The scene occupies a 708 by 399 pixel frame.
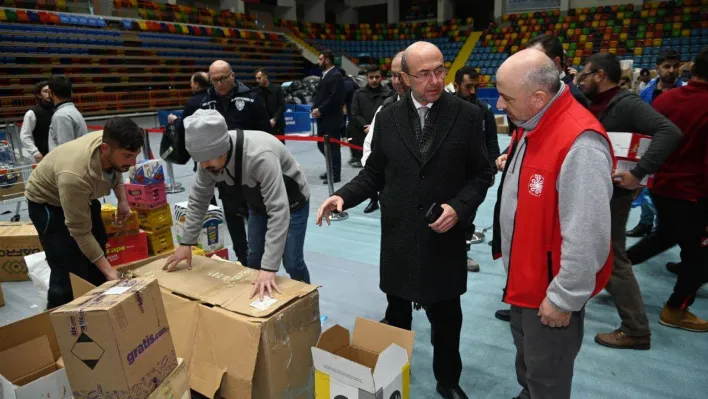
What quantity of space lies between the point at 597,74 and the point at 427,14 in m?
21.7

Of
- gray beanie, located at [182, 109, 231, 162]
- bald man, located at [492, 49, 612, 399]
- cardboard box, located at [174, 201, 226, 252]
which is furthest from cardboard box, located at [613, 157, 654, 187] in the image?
cardboard box, located at [174, 201, 226, 252]

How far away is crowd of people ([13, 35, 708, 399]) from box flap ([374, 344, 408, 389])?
33 cm

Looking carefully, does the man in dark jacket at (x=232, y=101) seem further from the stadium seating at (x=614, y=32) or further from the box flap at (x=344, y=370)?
the stadium seating at (x=614, y=32)

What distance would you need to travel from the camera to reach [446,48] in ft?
66.4

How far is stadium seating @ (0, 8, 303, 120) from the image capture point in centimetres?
1164

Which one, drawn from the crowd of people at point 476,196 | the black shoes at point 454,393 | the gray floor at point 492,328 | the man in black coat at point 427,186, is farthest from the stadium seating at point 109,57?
the black shoes at point 454,393

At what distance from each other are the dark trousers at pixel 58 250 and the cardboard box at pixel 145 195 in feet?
5.20

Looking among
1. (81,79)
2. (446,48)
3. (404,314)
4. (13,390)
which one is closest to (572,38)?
(446,48)

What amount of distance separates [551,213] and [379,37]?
22.2 meters

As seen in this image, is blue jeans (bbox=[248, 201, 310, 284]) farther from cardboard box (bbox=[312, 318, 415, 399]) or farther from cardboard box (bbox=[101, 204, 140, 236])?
cardboard box (bbox=[101, 204, 140, 236])

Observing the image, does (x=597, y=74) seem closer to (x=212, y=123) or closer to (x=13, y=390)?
(x=212, y=123)

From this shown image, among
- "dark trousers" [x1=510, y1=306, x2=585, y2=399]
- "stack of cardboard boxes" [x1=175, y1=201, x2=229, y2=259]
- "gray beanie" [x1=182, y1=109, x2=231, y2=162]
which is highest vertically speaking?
"gray beanie" [x1=182, y1=109, x2=231, y2=162]

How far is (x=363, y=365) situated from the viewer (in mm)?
1758

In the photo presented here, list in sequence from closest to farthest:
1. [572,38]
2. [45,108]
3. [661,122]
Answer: [661,122], [45,108], [572,38]
